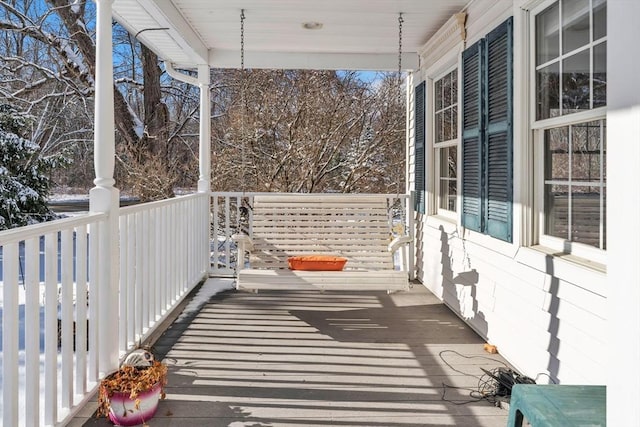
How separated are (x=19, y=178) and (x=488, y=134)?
7336mm

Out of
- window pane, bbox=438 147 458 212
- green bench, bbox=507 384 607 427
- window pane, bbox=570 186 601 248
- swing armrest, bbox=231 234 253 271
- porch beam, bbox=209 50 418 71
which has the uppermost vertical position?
porch beam, bbox=209 50 418 71

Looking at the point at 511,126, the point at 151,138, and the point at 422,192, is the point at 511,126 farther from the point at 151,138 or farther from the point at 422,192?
the point at 151,138

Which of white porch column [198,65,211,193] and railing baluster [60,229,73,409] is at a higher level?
white porch column [198,65,211,193]

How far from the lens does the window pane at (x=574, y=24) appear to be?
2.53 m

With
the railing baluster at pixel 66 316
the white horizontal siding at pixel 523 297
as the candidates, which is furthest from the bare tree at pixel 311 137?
the railing baluster at pixel 66 316

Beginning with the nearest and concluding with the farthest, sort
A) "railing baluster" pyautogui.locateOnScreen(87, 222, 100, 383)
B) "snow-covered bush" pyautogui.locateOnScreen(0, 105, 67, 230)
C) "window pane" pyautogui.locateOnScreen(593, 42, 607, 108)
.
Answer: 1. "window pane" pyautogui.locateOnScreen(593, 42, 607, 108)
2. "railing baluster" pyautogui.locateOnScreen(87, 222, 100, 383)
3. "snow-covered bush" pyautogui.locateOnScreen(0, 105, 67, 230)

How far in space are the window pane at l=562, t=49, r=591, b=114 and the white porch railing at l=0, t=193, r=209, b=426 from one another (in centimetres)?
250

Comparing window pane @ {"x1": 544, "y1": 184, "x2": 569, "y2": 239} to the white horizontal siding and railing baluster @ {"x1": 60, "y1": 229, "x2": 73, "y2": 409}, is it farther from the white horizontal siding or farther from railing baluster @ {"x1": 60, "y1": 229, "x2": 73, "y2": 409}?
railing baluster @ {"x1": 60, "y1": 229, "x2": 73, "y2": 409}

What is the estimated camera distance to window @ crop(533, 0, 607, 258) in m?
2.43

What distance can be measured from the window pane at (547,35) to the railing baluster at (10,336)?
2.77m

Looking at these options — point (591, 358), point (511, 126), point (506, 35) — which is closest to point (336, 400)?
point (591, 358)

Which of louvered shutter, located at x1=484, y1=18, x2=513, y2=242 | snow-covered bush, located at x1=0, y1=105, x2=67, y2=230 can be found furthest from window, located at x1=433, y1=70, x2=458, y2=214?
snow-covered bush, located at x1=0, y1=105, x2=67, y2=230

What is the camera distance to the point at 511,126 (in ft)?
10.8

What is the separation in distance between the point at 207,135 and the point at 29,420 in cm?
419
